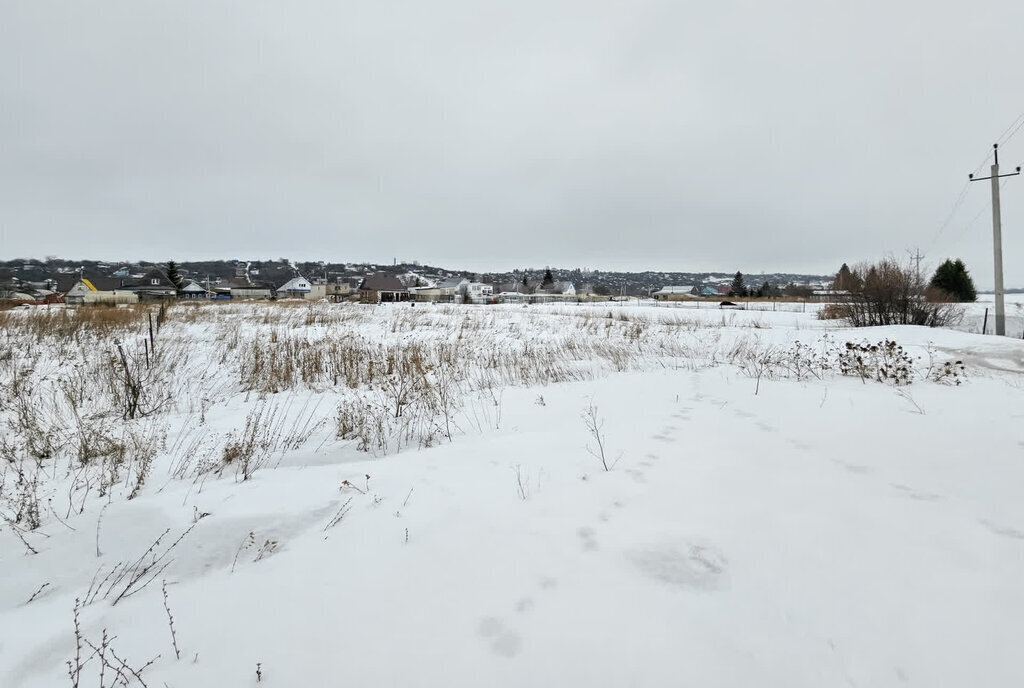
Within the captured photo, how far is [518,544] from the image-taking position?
8.66ft

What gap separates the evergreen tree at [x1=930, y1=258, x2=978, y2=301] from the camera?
37188mm

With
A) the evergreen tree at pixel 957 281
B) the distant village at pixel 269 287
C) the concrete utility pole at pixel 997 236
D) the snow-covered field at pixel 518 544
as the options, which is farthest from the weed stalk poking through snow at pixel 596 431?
the evergreen tree at pixel 957 281

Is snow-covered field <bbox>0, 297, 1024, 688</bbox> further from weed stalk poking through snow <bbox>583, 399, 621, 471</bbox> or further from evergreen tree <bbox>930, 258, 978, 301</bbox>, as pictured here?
evergreen tree <bbox>930, 258, 978, 301</bbox>

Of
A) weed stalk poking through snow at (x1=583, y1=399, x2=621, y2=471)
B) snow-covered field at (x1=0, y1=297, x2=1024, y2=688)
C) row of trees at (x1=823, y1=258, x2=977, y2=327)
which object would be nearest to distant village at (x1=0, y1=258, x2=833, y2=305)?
row of trees at (x1=823, y1=258, x2=977, y2=327)

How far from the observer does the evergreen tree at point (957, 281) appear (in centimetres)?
3719

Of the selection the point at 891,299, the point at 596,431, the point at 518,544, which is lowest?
the point at 518,544

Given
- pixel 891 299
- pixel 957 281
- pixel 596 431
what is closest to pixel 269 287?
pixel 891 299

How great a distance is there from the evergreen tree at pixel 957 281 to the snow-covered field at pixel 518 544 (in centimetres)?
4560

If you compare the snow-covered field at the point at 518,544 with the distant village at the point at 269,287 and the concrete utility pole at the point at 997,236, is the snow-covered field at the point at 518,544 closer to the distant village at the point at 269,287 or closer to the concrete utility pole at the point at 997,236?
the concrete utility pole at the point at 997,236

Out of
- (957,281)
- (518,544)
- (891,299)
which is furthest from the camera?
(957,281)

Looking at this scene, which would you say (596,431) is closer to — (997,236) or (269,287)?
(997,236)

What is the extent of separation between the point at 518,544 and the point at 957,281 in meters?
53.2

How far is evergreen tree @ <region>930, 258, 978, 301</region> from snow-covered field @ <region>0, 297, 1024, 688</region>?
45.6 metres

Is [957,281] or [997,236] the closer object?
[997,236]
